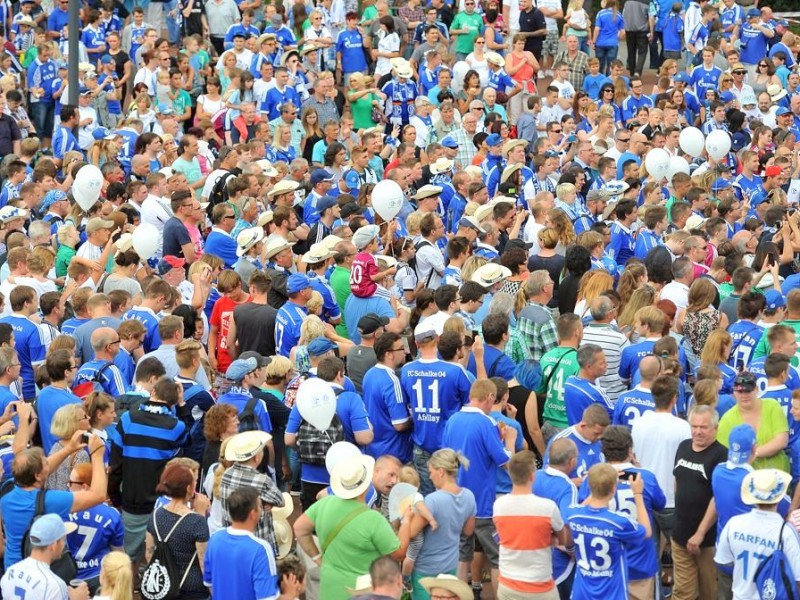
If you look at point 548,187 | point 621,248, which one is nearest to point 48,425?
point 621,248

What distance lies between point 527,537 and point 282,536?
53.6 inches

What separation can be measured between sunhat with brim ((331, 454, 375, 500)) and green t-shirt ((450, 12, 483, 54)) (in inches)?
638

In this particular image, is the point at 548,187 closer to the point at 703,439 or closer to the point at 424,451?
the point at 424,451

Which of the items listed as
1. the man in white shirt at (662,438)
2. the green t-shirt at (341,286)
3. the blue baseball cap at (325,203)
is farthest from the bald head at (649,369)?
the blue baseball cap at (325,203)

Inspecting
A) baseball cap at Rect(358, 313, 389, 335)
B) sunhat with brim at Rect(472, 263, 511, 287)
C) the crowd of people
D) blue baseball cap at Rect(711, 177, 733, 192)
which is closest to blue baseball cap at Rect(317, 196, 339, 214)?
the crowd of people

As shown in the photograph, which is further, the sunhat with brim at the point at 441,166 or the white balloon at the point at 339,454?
the sunhat with brim at the point at 441,166

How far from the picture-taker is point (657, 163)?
51.6 feet

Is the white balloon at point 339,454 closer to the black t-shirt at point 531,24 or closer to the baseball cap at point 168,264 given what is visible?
the baseball cap at point 168,264

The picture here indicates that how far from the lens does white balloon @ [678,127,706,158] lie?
56.6ft

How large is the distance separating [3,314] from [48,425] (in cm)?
228

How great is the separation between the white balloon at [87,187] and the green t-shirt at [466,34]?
1066 cm

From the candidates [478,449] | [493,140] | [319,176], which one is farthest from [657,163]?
[478,449]

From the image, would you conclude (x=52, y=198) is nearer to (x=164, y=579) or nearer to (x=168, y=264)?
(x=168, y=264)

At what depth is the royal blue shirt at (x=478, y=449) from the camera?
8242 millimetres
